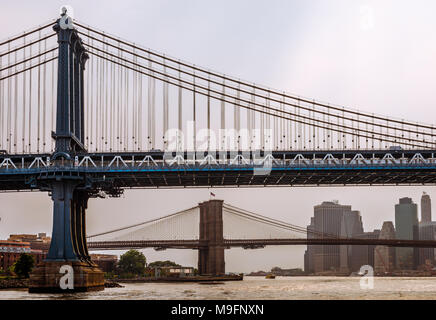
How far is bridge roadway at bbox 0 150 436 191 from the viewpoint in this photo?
79.9 meters

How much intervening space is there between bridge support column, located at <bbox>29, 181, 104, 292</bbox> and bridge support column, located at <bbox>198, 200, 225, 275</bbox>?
275ft

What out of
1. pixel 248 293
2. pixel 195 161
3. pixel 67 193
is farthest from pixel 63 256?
pixel 248 293

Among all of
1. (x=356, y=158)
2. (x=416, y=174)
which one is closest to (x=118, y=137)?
(x=356, y=158)

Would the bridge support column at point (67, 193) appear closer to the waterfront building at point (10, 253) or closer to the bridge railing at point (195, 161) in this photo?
the bridge railing at point (195, 161)

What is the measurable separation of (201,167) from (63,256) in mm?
16691

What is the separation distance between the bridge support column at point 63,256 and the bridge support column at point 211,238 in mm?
83946

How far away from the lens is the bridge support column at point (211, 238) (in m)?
165

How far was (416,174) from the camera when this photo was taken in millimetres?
85500

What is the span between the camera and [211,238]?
168125 millimetres

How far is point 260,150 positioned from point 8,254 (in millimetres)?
115930

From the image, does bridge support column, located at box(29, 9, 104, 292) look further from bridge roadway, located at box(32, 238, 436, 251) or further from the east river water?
bridge roadway, located at box(32, 238, 436, 251)

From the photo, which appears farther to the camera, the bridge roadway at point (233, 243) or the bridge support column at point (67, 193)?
the bridge roadway at point (233, 243)

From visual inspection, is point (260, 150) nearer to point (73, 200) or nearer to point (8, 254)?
point (73, 200)

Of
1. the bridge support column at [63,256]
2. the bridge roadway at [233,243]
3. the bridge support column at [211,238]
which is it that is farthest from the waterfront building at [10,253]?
the bridge support column at [63,256]
